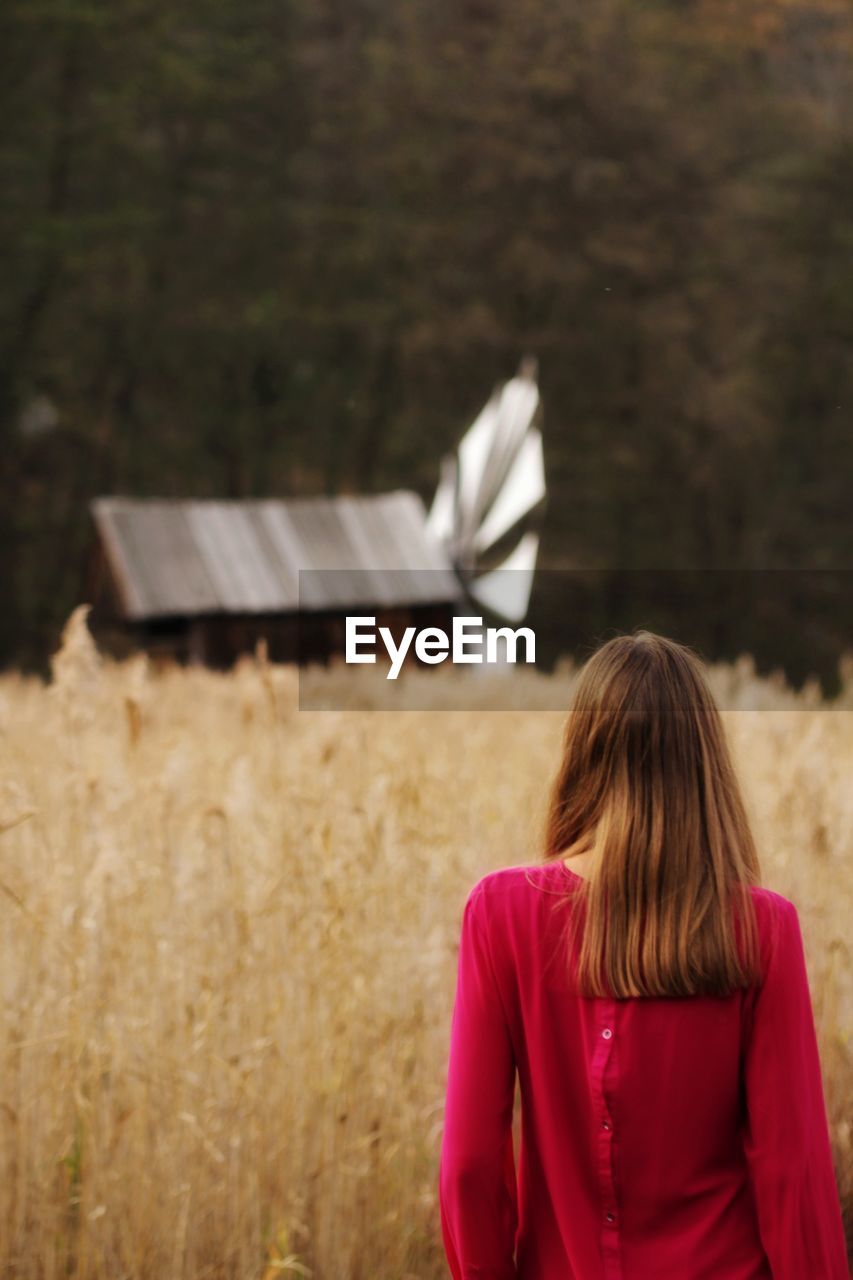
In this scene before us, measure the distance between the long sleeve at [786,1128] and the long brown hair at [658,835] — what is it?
1.7 inches

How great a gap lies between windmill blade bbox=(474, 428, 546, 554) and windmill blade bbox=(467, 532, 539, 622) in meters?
0.31

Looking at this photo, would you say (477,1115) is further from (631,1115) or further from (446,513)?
(446,513)

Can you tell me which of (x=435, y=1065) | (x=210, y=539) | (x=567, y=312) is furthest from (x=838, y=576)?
(x=435, y=1065)

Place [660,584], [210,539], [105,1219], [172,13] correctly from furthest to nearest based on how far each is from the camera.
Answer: [660,584] < [172,13] < [210,539] < [105,1219]

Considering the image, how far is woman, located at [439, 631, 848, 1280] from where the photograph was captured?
154 centimetres

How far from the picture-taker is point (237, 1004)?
284 cm

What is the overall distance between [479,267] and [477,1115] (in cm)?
2258

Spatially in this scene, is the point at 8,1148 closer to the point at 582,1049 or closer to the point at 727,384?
the point at 582,1049

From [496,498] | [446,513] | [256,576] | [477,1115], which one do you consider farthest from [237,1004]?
[446,513]

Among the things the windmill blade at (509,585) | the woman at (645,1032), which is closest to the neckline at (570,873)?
the woman at (645,1032)

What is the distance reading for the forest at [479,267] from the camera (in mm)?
22266

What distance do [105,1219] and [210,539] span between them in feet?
43.2

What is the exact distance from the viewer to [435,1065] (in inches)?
117

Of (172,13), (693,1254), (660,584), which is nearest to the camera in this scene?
(693,1254)
